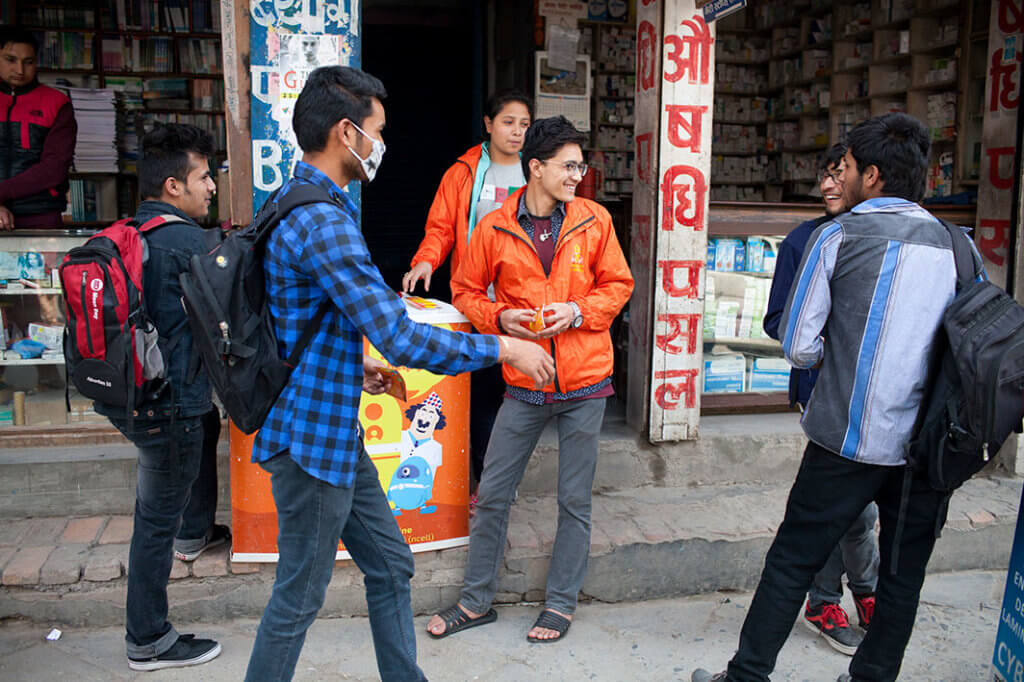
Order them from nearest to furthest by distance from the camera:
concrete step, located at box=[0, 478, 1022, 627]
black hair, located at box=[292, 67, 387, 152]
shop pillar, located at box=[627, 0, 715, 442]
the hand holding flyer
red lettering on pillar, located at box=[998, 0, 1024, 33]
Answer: black hair, located at box=[292, 67, 387, 152] → the hand holding flyer → concrete step, located at box=[0, 478, 1022, 627] → shop pillar, located at box=[627, 0, 715, 442] → red lettering on pillar, located at box=[998, 0, 1024, 33]

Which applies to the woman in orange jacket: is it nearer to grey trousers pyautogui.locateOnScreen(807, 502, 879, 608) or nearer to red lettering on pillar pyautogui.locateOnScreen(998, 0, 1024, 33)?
grey trousers pyautogui.locateOnScreen(807, 502, 879, 608)

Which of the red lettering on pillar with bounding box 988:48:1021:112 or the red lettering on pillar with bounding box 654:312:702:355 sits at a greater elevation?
the red lettering on pillar with bounding box 988:48:1021:112

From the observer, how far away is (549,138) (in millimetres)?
3236

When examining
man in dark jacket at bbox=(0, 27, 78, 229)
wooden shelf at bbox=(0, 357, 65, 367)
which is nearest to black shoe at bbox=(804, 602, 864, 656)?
wooden shelf at bbox=(0, 357, 65, 367)

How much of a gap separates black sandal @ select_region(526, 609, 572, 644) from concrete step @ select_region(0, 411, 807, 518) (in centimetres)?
97

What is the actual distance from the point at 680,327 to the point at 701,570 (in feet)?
3.97

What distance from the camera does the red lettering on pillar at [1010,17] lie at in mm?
4621

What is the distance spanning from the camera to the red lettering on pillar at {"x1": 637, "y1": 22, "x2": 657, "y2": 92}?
4238 millimetres

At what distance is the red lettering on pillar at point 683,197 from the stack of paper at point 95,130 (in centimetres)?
444

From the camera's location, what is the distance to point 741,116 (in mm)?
9648

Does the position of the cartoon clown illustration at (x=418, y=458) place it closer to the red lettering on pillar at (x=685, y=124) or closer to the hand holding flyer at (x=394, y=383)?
the hand holding flyer at (x=394, y=383)

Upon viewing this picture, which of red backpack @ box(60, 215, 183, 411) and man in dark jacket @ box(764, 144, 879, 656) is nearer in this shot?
red backpack @ box(60, 215, 183, 411)

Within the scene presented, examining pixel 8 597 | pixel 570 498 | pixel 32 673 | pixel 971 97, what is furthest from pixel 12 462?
pixel 971 97

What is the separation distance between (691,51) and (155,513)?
3.15 metres
